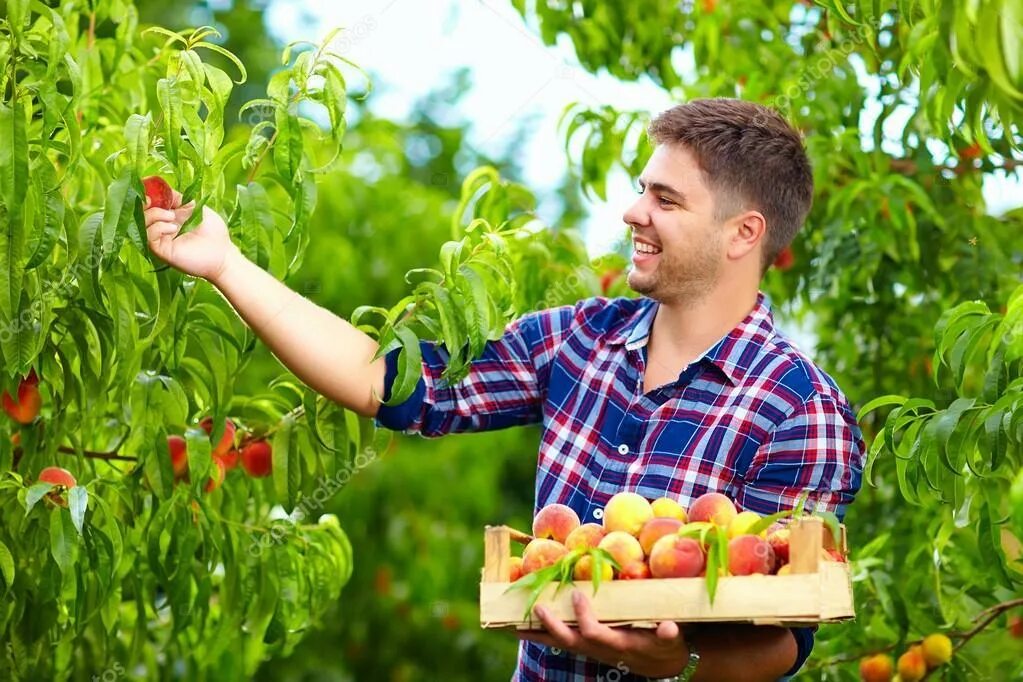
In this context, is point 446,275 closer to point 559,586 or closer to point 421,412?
point 421,412

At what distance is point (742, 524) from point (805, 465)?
35 centimetres

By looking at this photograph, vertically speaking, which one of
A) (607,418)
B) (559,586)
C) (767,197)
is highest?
(767,197)

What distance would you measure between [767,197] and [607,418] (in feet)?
1.70

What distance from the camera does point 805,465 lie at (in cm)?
224

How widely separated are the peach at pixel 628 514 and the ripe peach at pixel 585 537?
0.02 meters

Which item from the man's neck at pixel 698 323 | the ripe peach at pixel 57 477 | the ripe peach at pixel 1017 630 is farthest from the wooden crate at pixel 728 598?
the ripe peach at pixel 1017 630

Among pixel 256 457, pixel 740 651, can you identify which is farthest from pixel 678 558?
pixel 256 457

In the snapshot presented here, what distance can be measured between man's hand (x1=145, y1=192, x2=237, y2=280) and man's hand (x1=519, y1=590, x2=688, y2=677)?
2.50 ft

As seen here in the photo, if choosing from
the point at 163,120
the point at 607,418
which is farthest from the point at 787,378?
the point at 163,120

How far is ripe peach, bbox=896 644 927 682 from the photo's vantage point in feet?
10.0

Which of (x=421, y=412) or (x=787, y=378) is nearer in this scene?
(x=787, y=378)

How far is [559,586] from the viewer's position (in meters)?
1.91

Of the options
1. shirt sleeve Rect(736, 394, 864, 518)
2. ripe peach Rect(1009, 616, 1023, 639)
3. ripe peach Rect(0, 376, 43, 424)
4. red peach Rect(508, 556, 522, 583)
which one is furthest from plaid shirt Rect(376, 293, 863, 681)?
ripe peach Rect(1009, 616, 1023, 639)

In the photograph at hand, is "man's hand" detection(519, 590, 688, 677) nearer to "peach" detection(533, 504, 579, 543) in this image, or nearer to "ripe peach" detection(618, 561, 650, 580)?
"ripe peach" detection(618, 561, 650, 580)
